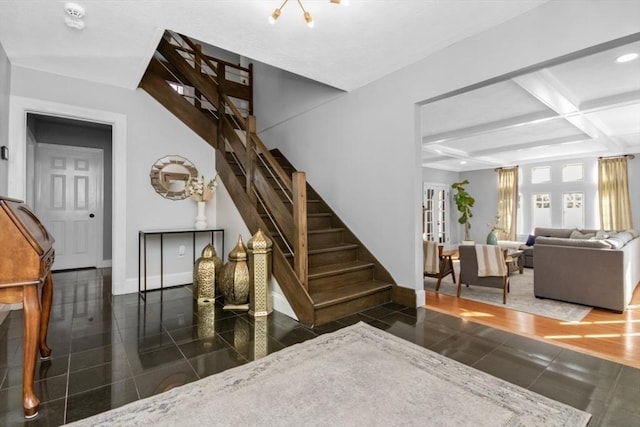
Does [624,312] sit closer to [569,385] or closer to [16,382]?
[569,385]

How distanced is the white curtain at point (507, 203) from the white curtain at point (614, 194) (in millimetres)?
1897

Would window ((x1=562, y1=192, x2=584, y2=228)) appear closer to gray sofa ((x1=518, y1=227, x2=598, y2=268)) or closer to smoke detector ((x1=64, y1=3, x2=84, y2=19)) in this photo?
gray sofa ((x1=518, y1=227, x2=598, y2=268))

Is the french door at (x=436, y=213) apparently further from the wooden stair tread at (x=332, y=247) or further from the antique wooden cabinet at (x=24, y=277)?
the antique wooden cabinet at (x=24, y=277)

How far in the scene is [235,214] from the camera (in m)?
3.92

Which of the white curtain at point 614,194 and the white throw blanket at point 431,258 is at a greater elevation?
the white curtain at point 614,194

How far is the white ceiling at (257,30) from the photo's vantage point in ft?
7.41

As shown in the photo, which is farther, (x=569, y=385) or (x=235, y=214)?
(x=235, y=214)

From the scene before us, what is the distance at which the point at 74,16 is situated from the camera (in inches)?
92.7

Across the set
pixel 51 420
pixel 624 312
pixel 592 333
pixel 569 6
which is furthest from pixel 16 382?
pixel 624 312

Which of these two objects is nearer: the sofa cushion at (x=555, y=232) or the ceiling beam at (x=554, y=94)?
the ceiling beam at (x=554, y=94)

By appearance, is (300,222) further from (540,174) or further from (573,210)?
(540,174)

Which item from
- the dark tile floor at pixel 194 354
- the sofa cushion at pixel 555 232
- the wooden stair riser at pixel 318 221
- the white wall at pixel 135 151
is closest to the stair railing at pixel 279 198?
the wooden stair riser at pixel 318 221

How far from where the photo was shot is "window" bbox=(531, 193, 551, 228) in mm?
8422

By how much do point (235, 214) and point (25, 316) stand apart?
2490 mm
